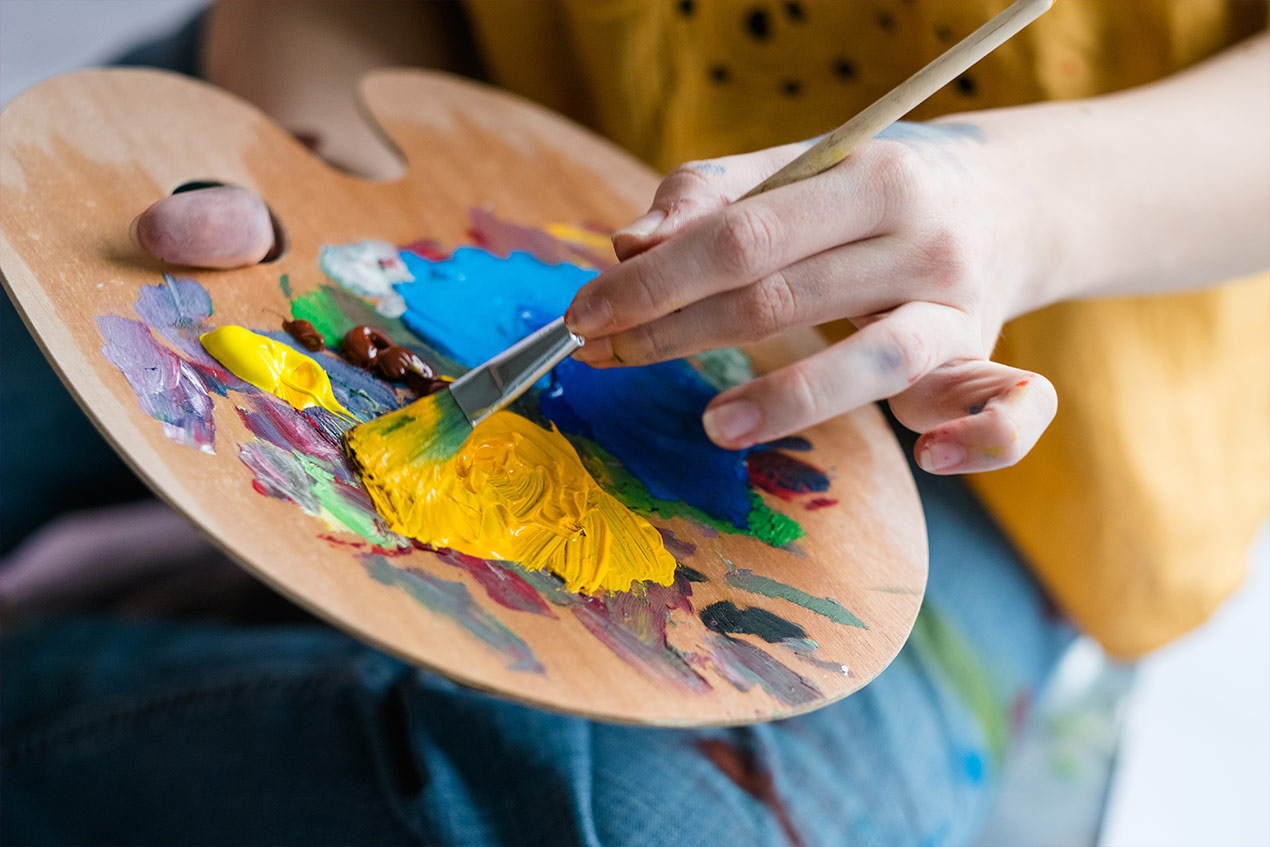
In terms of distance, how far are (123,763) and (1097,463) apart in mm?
782

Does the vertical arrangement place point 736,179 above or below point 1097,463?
above

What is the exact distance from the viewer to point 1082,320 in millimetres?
710

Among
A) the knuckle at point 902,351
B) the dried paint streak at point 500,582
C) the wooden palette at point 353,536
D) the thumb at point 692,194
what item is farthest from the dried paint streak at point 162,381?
the knuckle at point 902,351

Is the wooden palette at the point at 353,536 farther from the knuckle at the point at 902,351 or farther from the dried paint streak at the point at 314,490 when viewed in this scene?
the knuckle at the point at 902,351

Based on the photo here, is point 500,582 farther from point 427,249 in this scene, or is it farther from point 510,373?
point 427,249

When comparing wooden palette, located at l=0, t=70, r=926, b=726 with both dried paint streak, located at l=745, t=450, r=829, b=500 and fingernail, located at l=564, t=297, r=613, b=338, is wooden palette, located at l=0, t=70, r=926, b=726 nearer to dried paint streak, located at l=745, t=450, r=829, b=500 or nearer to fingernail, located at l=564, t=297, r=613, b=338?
dried paint streak, located at l=745, t=450, r=829, b=500

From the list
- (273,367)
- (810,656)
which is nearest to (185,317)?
(273,367)

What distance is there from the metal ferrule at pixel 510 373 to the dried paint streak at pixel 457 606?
0.11 meters

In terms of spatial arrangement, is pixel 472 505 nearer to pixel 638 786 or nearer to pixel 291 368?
pixel 291 368

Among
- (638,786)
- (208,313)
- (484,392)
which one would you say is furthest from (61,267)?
(638,786)

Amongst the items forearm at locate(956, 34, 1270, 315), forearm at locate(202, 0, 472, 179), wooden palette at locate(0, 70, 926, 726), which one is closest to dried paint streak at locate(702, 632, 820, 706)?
wooden palette at locate(0, 70, 926, 726)

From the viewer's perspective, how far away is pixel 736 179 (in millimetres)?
518

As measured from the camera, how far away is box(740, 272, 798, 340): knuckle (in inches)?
18.8

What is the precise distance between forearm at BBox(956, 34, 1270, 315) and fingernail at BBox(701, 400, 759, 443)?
231 mm
